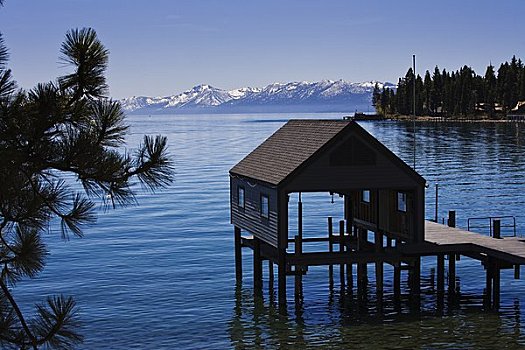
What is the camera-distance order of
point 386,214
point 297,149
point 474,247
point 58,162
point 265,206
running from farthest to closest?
point 386,214
point 297,149
point 265,206
point 474,247
point 58,162

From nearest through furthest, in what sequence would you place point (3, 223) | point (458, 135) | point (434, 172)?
point (3, 223) → point (434, 172) → point (458, 135)

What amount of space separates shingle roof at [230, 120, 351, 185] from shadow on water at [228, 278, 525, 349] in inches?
217

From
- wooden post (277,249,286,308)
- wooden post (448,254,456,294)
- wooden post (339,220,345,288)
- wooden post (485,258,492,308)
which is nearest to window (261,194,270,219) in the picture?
wooden post (277,249,286,308)

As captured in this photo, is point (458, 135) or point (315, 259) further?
point (458, 135)

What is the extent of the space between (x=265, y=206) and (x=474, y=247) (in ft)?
26.5

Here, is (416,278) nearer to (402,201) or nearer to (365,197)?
(402,201)

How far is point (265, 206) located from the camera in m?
31.7

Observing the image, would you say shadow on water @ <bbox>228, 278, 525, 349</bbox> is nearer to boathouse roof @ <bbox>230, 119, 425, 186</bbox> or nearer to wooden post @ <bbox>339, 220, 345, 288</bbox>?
wooden post @ <bbox>339, 220, 345, 288</bbox>

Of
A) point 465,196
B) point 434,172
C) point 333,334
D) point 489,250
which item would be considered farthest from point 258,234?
point 434,172

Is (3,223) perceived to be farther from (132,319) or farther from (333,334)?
(132,319)

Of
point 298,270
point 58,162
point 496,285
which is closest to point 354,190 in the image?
point 298,270

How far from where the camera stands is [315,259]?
30109 millimetres

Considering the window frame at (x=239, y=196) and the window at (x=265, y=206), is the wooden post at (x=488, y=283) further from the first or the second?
the window frame at (x=239, y=196)

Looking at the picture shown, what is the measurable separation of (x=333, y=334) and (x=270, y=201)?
5.42m
